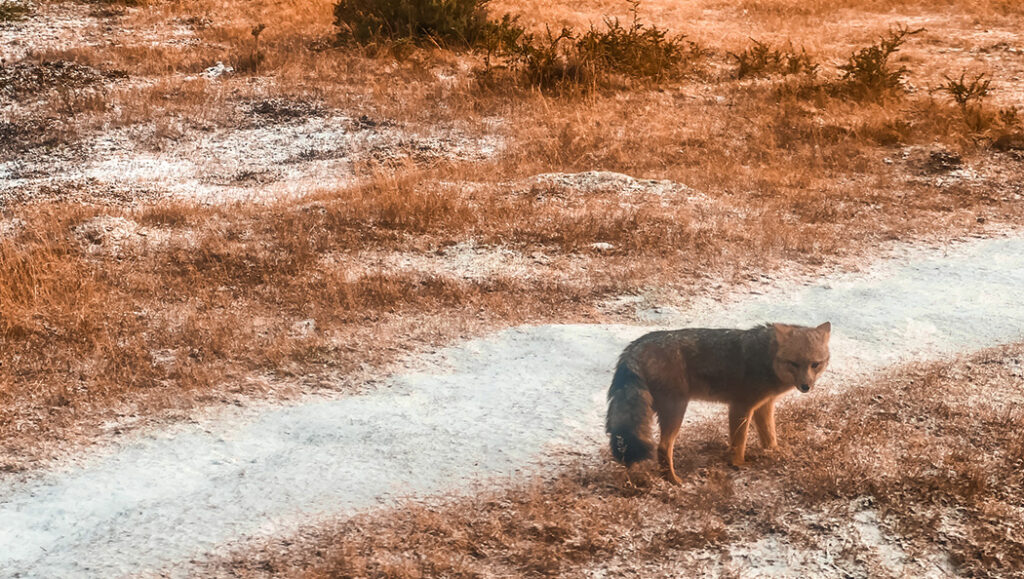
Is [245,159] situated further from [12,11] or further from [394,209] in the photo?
[12,11]

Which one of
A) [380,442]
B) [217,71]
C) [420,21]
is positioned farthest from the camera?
[420,21]

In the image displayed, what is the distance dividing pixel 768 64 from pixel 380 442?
12.1 meters

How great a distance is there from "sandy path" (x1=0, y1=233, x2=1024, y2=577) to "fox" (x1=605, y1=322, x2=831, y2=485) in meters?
0.91

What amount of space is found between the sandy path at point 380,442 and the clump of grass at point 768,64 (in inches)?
326

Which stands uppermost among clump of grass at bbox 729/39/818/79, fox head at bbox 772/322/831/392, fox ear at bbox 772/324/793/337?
clump of grass at bbox 729/39/818/79

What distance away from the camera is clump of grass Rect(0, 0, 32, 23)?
675 inches

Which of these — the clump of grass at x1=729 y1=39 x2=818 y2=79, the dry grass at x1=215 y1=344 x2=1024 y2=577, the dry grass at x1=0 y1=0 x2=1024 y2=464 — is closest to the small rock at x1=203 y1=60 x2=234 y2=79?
the dry grass at x1=0 y1=0 x2=1024 y2=464

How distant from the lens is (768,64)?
1546 centimetres

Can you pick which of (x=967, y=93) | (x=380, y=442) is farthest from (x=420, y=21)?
(x=380, y=442)

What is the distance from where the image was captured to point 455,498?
4.96m

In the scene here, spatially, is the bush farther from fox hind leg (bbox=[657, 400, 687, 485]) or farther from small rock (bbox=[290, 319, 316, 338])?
fox hind leg (bbox=[657, 400, 687, 485])

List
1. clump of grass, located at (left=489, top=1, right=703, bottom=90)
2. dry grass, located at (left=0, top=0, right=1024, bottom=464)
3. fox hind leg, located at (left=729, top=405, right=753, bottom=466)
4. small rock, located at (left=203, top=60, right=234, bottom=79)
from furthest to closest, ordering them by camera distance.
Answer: small rock, located at (left=203, top=60, right=234, bottom=79) < clump of grass, located at (left=489, top=1, right=703, bottom=90) < dry grass, located at (left=0, top=0, right=1024, bottom=464) < fox hind leg, located at (left=729, top=405, right=753, bottom=466)

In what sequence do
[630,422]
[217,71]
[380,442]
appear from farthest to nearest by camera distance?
[217,71]
[380,442]
[630,422]

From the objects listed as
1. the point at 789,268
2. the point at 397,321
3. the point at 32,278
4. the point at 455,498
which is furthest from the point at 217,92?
the point at 455,498
